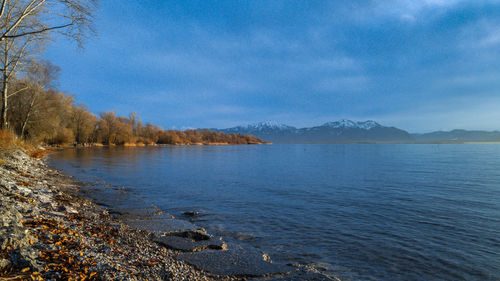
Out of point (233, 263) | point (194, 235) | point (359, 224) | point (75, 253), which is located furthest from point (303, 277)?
point (359, 224)

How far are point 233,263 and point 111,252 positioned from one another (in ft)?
11.3

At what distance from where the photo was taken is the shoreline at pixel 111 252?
14.8ft

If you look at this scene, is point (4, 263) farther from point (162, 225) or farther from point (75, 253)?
point (162, 225)

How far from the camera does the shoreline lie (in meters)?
4.50

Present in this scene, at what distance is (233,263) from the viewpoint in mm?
7770

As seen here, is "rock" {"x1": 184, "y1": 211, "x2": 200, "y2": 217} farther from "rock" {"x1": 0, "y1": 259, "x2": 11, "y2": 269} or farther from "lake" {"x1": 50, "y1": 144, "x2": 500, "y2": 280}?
"rock" {"x1": 0, "y1": 259, "x2": 11, "y2": 269}

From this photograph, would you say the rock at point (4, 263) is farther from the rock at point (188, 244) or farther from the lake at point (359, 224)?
the lake at point (359, 224)

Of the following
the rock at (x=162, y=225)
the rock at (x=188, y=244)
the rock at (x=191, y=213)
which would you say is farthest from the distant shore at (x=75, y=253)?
the rock at (x=191, y=213)

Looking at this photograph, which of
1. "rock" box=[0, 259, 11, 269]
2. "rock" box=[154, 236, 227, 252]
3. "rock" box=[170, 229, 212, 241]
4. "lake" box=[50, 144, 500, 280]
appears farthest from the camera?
"rock" box=[170, 229, 212, 241]

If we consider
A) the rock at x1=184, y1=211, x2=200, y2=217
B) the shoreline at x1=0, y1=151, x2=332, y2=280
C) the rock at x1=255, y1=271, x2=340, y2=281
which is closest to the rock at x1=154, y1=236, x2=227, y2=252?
the shoreline at x1=0, y1=151, x2=332, y2=280

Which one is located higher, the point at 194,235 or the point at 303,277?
the point at 194,235

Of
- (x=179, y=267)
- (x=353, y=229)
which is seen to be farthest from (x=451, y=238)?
(x=179, y=267)

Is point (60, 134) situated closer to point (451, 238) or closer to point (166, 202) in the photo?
point (166, 202)

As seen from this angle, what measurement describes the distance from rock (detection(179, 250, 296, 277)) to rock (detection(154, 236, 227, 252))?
46cm
